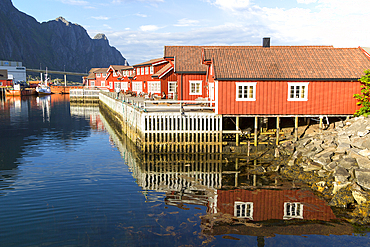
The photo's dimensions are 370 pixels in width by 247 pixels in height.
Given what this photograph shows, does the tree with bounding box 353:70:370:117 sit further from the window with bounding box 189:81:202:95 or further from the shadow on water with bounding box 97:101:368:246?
the window with bounding box 189:81:202:95

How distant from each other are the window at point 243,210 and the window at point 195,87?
924 inches

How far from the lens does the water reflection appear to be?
13.7m

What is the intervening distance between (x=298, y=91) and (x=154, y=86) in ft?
88.8

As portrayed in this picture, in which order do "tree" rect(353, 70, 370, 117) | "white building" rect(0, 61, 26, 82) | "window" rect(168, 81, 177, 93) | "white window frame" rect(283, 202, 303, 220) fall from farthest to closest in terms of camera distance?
"white building" rect(0, 61, 26, 82) → "window" rect(168, 81, 177, 93) → "tree" rect(353, 70, 370, 117) → "white window frame" rect(283, 202, 303, 220)

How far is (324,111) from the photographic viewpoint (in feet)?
84.9

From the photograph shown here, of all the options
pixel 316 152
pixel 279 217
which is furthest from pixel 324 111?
pixel 279 217

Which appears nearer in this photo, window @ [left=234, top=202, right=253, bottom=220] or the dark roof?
window @ [left=234, top=202, right=253, bottom=220]

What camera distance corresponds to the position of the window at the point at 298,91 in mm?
25562

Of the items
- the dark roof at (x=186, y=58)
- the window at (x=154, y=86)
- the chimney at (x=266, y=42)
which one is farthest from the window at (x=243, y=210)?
the window at (x=154, y=86)

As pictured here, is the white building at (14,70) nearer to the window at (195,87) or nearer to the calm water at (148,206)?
the window at (195,87)

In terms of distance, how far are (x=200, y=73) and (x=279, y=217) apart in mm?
25360

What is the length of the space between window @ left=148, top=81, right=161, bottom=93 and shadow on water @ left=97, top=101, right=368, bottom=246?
21204 millimetres

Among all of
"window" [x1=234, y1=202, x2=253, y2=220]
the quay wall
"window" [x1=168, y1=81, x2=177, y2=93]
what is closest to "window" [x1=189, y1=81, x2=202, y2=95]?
"window" [x1=168, y1=81, x2=177, y2=93]

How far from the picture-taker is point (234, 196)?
17375 millimetres
